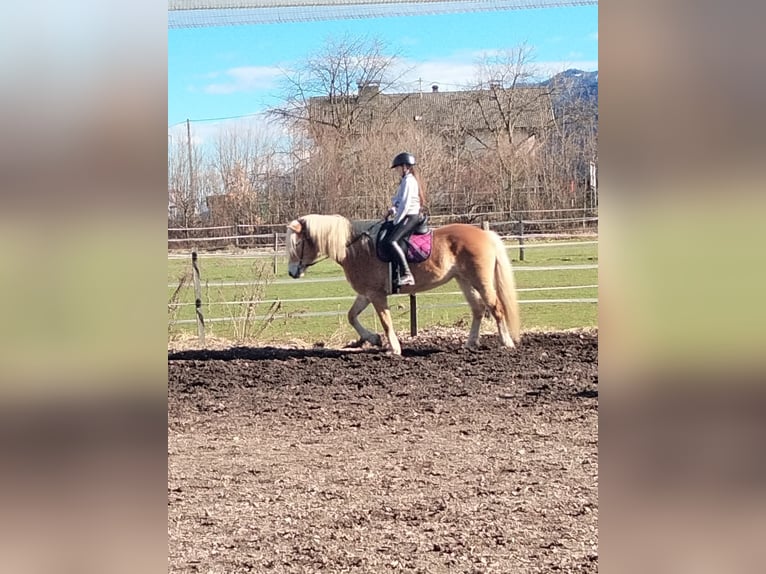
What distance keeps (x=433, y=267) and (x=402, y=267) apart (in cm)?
18

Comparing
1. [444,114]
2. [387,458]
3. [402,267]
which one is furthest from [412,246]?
[387,458]

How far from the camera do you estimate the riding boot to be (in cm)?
434

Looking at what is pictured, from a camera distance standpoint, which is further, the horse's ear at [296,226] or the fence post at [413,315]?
the fence post at [413,315]

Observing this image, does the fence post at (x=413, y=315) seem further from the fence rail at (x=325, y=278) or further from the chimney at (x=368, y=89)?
the chimney at (x=368, y=89)

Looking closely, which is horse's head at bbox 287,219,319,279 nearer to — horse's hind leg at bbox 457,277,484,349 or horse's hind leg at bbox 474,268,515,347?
horse's hind leg at bbox 457,277,484,349

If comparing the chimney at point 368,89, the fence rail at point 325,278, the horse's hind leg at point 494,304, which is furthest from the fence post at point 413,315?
the chimney at point 368,89

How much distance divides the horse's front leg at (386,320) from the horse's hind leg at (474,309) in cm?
42

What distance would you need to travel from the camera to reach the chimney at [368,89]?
391cm

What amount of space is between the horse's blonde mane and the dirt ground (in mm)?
669
